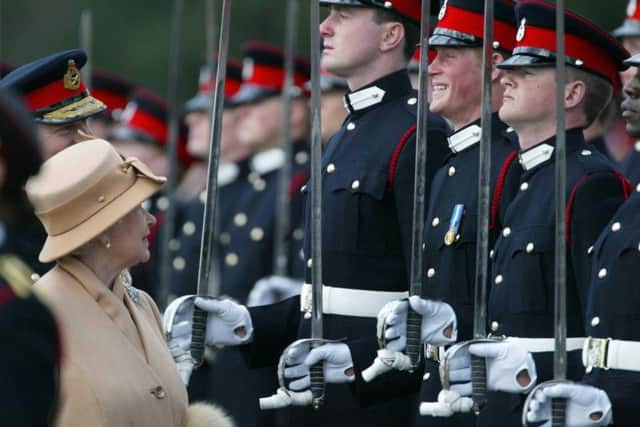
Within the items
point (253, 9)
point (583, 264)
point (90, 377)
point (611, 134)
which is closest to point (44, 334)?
point (90, 377)

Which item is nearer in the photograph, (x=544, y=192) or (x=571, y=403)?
(x=571, y=403)

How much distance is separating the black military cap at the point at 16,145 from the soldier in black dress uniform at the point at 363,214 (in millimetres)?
3035

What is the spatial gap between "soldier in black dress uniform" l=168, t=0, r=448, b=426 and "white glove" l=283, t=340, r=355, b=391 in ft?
0.41

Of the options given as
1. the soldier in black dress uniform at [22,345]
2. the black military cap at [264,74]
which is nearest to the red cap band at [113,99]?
the black military cap at [264,74]

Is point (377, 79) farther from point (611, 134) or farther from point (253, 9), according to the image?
point (253, 9)

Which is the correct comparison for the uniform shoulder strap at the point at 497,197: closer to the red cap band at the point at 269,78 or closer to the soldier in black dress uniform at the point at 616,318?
the soldier in black dress uniform at the point at 616,318

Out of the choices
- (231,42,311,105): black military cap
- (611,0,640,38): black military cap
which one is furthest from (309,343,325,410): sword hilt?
(231,42,311,105): black military cap

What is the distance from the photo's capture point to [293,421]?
7.08 m

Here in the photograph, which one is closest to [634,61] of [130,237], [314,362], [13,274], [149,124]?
[314,362]

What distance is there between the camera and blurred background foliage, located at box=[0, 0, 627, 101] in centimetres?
2400

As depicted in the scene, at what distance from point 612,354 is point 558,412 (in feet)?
1.49

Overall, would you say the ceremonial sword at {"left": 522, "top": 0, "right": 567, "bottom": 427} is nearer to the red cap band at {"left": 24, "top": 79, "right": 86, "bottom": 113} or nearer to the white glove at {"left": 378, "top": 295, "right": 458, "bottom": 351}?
the white glove at {"left": 378, "top": 295, "right": 458, "bottom": 351}

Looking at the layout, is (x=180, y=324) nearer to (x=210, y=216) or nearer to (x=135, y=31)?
(x=210, y=216)

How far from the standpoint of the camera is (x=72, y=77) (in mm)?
6988
